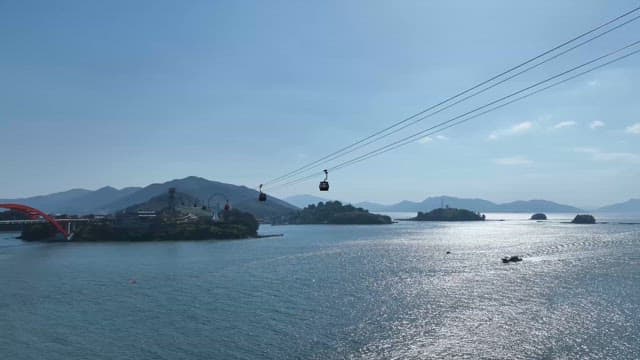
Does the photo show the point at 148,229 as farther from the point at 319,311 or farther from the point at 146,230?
the point at 319,311

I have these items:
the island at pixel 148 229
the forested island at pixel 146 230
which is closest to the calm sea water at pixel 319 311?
the forested island at pixel 146 230

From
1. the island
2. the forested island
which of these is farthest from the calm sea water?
the island

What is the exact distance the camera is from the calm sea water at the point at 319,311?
2441cm

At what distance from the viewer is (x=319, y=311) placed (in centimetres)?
3262

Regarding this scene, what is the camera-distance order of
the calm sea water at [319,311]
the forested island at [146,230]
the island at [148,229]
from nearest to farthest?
the calm sea water at [319,311] → the forested island at [146,230] → the island at [148,229]

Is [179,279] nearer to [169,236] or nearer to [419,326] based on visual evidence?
[419,326]

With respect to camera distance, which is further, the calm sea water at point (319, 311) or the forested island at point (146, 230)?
the forested island at point (146, 230)

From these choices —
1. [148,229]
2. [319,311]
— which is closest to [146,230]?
[148,229]

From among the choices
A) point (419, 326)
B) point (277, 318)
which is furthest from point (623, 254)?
point (277, 318)

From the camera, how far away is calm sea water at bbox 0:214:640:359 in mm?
24406

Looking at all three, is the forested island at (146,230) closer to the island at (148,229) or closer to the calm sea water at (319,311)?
the island at (148,229)

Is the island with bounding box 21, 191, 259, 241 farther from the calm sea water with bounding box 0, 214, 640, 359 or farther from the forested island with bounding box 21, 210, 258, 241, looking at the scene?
the calm sea water with bounding box 0, 214, 640, 359

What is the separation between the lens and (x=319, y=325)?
2870 cm

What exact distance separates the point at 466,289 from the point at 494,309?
8.28 metres
